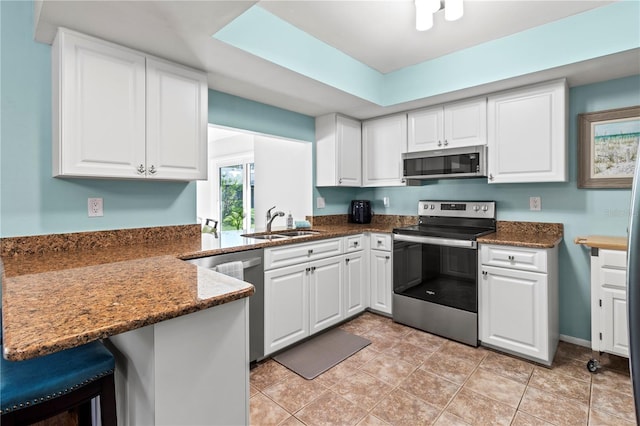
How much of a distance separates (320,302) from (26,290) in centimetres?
207

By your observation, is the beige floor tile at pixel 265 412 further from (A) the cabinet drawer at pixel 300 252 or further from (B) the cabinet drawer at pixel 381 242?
(B) the cabinet drawer at pixel 381 242

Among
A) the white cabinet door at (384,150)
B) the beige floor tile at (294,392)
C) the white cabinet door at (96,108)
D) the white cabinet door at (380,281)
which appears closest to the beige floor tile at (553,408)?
the beige floor tile at (294,392)

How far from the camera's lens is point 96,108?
1.83 meters

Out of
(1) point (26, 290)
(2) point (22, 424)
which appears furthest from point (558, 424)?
(1) point (26, 290)

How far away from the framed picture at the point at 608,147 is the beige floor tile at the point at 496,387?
1.67 meters

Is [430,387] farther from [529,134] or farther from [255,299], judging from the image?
[529,134]

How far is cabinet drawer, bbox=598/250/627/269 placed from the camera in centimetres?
215

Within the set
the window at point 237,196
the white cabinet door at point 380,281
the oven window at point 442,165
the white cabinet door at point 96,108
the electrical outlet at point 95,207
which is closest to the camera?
the white cabinet door at point 96,108

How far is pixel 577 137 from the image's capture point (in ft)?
8.67

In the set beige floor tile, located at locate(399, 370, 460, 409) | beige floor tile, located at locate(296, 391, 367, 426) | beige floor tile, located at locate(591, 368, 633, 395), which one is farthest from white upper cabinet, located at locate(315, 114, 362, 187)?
beige floor tile, located at locate(591, 368, 633, 395)

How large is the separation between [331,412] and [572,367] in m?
1.82

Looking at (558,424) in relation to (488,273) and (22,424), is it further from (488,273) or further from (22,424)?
(22,424)

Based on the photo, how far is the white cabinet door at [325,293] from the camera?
9.10 feet

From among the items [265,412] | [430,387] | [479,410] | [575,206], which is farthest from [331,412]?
[575,206]
